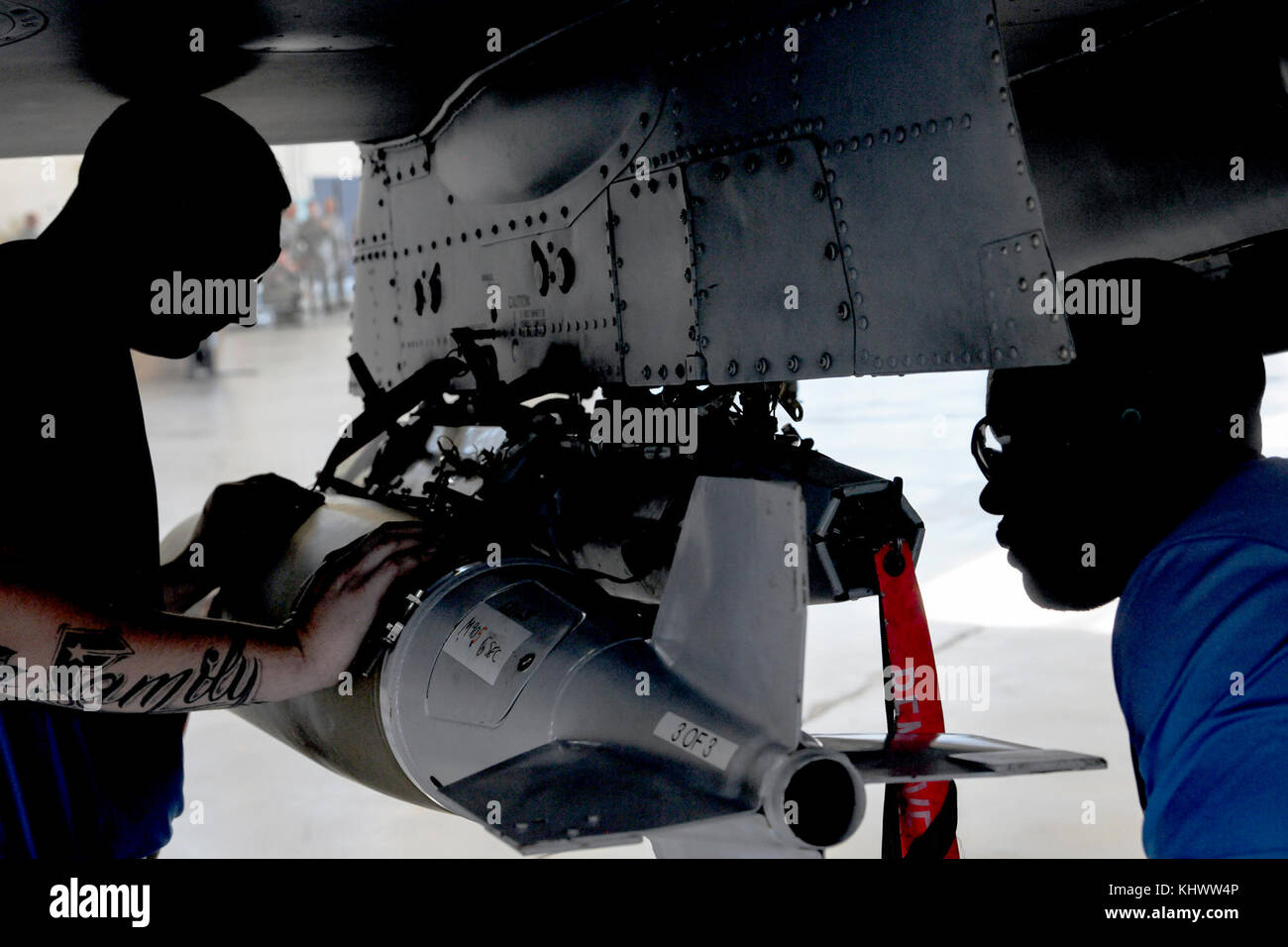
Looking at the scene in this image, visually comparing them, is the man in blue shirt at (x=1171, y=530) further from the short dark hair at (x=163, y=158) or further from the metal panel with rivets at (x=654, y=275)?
the short dark hair at (x=163, y=158)

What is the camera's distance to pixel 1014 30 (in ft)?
12.1

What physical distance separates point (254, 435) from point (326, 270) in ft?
56.8

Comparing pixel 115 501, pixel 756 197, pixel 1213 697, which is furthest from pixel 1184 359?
pixel 115 501

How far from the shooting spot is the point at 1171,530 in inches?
72.6

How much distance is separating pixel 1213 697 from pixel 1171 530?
1.30 ft

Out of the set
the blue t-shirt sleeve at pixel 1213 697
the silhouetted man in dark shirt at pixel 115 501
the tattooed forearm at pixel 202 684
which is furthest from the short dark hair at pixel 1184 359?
the tattooed forearm at pixel 202 684

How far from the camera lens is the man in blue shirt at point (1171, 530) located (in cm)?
146

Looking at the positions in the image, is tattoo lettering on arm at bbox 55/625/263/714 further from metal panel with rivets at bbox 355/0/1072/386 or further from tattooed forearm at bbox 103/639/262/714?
metal panel with rivets at bbox 355/0/1072/386

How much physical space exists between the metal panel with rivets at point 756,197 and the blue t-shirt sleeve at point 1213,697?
657 millimetres

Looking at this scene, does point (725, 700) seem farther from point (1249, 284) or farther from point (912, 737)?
point (1249, 284)

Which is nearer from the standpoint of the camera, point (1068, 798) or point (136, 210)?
point (136, 210)

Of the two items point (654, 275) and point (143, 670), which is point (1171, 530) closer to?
point (654, 275)
